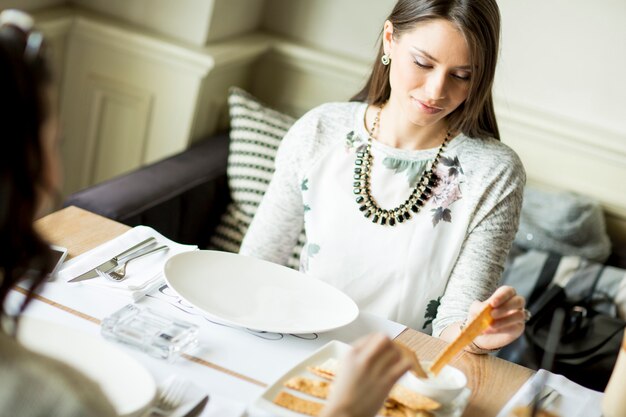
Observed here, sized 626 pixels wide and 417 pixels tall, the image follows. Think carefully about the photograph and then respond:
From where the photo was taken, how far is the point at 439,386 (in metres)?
Result: 1.20

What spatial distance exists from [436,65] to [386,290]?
0.46m

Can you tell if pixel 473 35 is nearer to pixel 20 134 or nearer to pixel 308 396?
pixel 308 396

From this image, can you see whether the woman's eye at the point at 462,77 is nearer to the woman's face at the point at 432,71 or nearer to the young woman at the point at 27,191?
the woman's face at the point at 432,71

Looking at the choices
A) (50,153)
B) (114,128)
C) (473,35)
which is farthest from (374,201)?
(114,128)

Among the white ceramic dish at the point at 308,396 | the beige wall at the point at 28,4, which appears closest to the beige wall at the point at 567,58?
the beige wall at the point at 28,4

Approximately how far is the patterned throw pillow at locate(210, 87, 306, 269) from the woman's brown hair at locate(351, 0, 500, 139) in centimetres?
83

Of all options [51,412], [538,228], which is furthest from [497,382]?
[538,228]

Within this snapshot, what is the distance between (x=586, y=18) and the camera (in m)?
2.53

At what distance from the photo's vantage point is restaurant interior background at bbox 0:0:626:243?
2543mm

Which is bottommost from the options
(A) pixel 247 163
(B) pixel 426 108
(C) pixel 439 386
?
(A) pixel 247 163

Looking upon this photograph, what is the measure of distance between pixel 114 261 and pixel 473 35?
74cm

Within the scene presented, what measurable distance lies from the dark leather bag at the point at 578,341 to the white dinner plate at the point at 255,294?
98 cm

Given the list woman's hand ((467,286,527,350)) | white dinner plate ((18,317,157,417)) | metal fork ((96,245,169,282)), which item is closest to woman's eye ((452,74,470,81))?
woman's hand ((467,286,527,350))

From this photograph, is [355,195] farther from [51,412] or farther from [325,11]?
[325,11]
